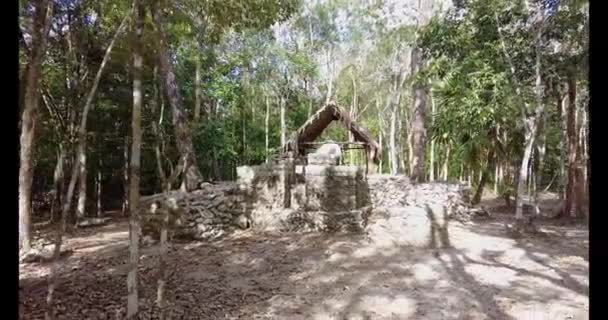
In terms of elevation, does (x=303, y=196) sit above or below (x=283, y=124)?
below

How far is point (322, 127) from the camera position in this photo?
→ 41.2 ft

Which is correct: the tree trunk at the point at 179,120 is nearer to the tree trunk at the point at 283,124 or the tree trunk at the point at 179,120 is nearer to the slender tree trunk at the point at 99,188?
the slender tree trunk at the point at 99,188

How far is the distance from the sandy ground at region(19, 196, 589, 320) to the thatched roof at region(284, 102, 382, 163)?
465 centimetres

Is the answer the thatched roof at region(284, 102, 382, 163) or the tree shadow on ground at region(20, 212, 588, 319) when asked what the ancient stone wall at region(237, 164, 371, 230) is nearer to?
the tree shadow on ground at region(20, 212, 588, 319)

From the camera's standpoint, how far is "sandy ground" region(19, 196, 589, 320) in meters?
4.25

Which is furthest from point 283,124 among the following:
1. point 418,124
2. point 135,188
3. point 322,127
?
point 135,188

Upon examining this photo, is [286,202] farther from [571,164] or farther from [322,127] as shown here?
[571,164]

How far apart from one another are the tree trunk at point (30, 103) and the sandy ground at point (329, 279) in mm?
905

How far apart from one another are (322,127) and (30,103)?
8.64 metres

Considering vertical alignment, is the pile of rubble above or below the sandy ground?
above

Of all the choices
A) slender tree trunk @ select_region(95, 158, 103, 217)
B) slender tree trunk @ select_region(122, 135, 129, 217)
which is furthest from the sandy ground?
slender tree trunk @ select_region(122, 135, 129, 217)

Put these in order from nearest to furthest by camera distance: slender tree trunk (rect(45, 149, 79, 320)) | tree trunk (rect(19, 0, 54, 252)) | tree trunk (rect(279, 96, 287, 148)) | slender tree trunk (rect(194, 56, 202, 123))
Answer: slender tree trunk (rect(45, 149, 79, 320))
tree trunk (rect(19, 0, 54, 252))
slender tree trunk (rect(194, 56, 202, 123))
tree trunk (rect(279, 96, 287, 148))

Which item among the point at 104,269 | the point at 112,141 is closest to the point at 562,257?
the point at 104,269
